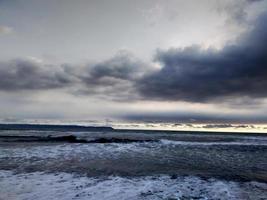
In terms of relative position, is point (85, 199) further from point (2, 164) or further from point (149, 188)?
point (2, 164)

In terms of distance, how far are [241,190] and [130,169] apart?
7.48m

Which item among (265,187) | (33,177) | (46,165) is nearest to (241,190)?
(265,187)

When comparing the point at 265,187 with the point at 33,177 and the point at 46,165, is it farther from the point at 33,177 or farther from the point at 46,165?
the point at 46,165

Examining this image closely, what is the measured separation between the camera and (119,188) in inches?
468

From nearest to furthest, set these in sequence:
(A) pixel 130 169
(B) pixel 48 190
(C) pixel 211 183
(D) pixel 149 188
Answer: (B) pixel 48 190 < (D) pixel 149 188 < (C) pixel 211 183 < (A) pixel 130 169

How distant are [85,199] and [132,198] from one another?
6.18 ft

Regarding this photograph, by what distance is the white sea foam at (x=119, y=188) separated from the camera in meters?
10.6

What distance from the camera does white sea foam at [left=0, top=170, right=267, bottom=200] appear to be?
34.8 feet

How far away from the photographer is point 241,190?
11.9m

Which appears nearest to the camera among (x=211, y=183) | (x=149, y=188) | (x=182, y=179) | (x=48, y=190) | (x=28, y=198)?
(x=28, y=198)

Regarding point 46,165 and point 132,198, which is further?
point 46,165

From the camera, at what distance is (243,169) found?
18.3 m

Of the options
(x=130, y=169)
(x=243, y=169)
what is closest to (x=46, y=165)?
(x=130, y=169)

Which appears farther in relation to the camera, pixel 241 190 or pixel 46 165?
pixel 46 165
